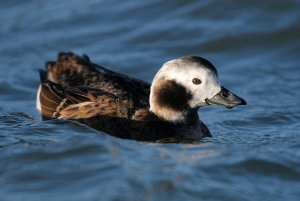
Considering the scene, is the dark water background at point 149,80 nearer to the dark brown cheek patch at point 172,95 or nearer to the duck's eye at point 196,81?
the dark brown cheek patch at point 172,95

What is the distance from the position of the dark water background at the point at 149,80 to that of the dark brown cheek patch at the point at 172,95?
1.47 feet

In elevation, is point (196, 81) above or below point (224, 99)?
above

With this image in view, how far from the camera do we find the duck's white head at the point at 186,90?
367 inches

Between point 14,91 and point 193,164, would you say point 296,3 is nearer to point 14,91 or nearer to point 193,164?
point 14,91

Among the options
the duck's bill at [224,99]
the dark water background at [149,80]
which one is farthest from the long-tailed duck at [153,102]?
the dark water background at [149,80]

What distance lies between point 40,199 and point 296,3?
29.8 ft

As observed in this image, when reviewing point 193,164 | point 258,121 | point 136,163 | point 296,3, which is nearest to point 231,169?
point 193,164

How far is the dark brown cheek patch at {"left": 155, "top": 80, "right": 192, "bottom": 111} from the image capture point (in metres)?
9.45

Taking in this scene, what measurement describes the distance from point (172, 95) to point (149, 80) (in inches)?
157

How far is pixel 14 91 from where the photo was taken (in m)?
12.9

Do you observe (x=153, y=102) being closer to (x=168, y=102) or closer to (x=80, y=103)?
(x=168, y=102)

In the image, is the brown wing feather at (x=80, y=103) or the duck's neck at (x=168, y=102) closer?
the duck's neck at (x=168, y=102)

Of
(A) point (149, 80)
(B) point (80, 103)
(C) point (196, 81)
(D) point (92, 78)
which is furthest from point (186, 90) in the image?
(A) point (149, 80)

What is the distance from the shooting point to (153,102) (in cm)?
962
